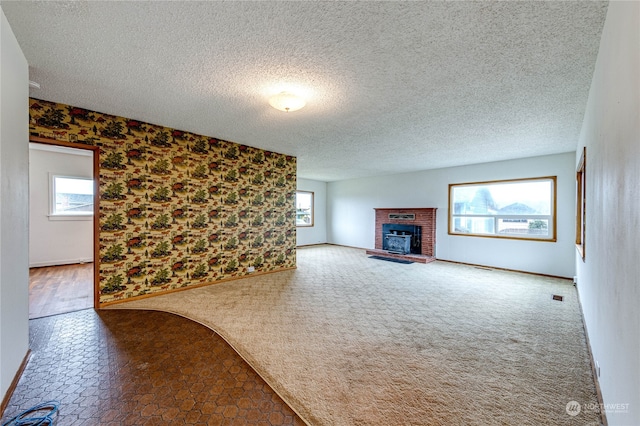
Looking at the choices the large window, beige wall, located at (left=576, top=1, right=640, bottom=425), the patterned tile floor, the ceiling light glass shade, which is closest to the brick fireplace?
the large window

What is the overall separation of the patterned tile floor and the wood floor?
0.55 meters

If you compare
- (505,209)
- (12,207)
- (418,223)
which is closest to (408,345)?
(12,207)

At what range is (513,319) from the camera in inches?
121

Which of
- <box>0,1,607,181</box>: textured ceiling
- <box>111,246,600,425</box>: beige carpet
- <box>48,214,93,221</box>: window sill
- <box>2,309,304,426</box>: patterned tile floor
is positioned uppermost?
<box>0,1,607,181</box>: textured ceiling

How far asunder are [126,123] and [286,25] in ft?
10.0

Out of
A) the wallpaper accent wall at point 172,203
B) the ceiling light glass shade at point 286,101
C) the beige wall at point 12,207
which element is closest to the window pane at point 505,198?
the wallpaper accent wall at point 172,203

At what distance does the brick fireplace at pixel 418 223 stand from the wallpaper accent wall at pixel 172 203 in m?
3.41

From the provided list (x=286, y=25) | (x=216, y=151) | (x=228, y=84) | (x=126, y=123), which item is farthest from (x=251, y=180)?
(x=286, y=25)

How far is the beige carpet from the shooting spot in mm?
1693

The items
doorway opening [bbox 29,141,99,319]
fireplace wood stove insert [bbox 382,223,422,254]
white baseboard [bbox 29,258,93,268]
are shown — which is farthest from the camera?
fireplace wood stove insert [bbox 382,223,422,254]

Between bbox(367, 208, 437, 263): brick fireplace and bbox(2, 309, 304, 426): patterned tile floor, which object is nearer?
bbox(2, 309, 304, 426): patterned tile floor

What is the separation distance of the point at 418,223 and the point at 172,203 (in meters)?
5.81

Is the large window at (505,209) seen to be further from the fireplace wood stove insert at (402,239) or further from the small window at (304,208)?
the small window at (304,208)

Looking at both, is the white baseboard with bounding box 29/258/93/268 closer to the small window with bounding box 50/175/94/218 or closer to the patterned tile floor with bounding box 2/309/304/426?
the small window with bounding box 50/175/94/218
